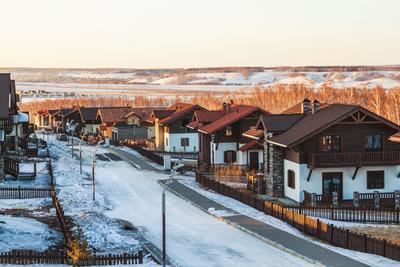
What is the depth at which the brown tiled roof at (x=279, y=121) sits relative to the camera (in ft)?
134

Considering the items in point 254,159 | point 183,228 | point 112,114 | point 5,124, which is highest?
point 5,124

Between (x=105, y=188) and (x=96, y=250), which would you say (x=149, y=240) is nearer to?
(x=96, y=250)

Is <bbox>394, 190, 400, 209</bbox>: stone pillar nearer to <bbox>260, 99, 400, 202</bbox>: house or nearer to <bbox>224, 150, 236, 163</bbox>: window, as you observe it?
<bbox>260, 99, 400, 202</bbox>: house

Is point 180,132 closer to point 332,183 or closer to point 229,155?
point 229,155

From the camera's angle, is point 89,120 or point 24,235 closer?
point 24,235

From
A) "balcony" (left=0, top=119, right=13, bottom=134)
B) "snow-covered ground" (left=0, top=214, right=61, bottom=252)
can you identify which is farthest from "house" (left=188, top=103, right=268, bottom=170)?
"snow-covered ground" (left=0, top=214, right=61, bottom=252)

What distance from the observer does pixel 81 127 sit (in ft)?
336

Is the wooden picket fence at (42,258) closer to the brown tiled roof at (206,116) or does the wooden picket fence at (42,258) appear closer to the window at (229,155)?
the window at (229,155)

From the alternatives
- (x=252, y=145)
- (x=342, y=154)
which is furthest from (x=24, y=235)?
(x=252, y=145)

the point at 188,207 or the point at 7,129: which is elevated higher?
the point at 7,129

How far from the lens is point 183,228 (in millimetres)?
30984

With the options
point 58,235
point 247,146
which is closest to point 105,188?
point 247,146

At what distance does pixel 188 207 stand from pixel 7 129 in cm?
1553

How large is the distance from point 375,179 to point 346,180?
204cm
